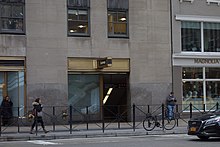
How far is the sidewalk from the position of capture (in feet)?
66.8

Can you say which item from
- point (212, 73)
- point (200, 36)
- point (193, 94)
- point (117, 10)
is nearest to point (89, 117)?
point (117, 10)

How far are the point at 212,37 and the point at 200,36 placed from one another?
104 centimetres

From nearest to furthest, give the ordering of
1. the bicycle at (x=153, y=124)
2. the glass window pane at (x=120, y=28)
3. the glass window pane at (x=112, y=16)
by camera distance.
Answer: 1. the bicycle at (x=153, y=124)
2. the glass window pane at (x=112, y=16)
3. the glass window pane at (x=120, y=28)

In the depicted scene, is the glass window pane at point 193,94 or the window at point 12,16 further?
the glass window pane at point 193,94

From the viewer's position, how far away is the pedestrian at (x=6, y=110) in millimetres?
23234

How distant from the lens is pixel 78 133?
2166cm

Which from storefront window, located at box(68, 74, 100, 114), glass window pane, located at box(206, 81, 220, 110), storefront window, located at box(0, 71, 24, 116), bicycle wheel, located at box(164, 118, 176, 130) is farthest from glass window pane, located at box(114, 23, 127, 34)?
glass window pane, located at box(206, 81, 220, 110)

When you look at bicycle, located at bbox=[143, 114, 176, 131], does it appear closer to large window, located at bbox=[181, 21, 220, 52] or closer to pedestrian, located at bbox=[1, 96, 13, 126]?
pedestrian, located at bbox=[1, 96, 13, 126]

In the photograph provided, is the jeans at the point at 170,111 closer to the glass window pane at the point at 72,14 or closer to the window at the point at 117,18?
the window at the point at 117,18

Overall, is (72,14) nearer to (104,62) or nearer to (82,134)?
(104,62)

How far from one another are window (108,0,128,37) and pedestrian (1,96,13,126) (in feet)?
24.0

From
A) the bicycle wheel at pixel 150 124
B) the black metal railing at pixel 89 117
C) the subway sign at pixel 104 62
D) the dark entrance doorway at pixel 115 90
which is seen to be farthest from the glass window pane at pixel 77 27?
the bicycle wheel at pixel 150 124

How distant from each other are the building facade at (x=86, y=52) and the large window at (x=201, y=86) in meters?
1.51

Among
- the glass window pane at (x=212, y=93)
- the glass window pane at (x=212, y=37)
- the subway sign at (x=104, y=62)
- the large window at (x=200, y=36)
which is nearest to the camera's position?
the subway sign at (x=104, y=62)
